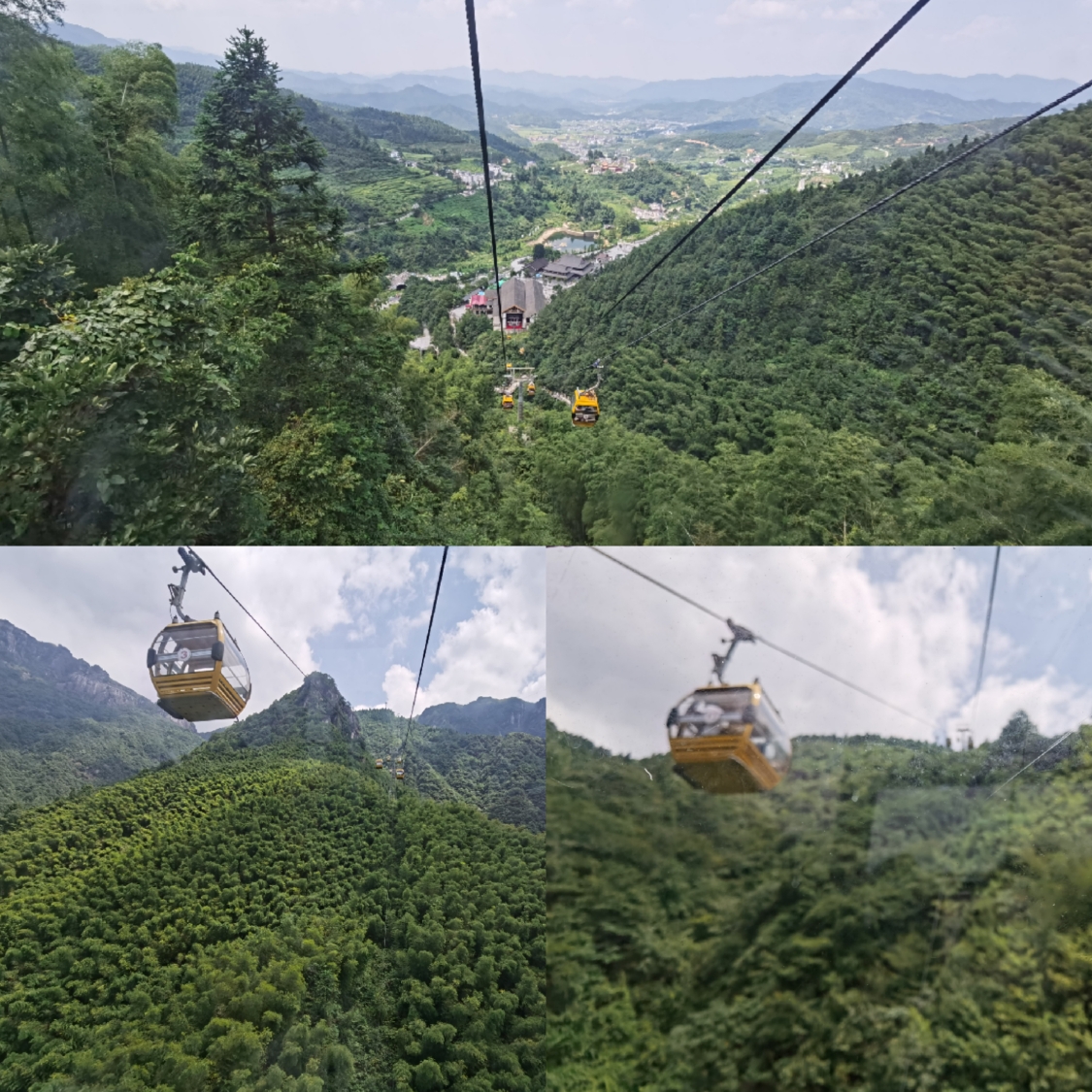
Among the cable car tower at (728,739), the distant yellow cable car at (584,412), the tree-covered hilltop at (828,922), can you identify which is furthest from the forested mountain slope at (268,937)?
the distant yellow cable car at (584,412)

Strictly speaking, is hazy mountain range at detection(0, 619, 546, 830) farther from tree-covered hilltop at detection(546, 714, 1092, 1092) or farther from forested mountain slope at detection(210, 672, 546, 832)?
tree-covered hilltop at detection(546, 714, 1092, 1092)

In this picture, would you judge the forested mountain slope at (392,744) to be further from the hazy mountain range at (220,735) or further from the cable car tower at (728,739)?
the cable car tower at (728,739)

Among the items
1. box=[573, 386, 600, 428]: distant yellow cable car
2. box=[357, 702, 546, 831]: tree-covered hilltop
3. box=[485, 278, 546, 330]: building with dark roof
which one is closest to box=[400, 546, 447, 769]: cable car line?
box=[357, 702, 546, 831]: tree-covered hilltop

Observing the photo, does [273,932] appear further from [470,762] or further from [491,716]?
[491,716]

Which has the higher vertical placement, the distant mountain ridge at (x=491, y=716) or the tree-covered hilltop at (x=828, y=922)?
the distant mountain ridge at (x=491, y=716)

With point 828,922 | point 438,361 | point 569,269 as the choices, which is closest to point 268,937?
point 828,922

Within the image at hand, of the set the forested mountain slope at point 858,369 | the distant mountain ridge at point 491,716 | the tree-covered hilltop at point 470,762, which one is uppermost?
the forested mountain slope at point 858,369
